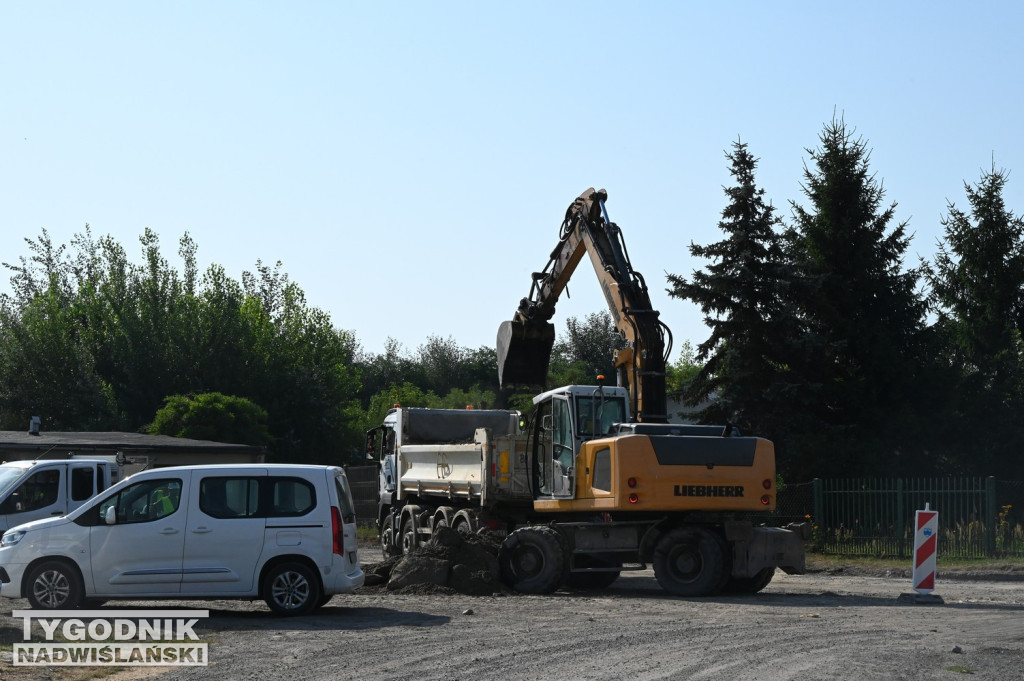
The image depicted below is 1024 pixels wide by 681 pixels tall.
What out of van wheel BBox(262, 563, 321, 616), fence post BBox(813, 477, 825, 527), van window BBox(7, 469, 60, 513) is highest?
van window BBox(7, 469, 60, 513)

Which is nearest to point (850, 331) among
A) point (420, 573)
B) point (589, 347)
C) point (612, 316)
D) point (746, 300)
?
point (746, 300)

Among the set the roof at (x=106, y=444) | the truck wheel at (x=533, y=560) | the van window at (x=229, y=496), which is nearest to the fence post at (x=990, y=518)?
the truck wheel at (x=533, y=560)

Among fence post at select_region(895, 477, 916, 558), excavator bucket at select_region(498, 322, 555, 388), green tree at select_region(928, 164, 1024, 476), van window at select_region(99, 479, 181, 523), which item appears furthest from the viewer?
green tree at select_region(928, 164, 1024, 476)

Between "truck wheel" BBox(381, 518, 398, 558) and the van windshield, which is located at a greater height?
the van windshield

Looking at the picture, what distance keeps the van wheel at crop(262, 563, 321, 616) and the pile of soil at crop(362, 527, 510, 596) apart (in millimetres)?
3576

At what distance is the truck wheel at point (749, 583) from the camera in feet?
59.0

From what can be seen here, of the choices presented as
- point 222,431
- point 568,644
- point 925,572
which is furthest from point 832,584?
point 222,431

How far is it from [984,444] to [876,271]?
558 cm

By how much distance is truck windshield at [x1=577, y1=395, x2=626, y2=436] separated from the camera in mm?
18688

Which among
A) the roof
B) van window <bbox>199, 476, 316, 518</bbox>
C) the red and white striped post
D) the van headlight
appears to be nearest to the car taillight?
van window <bbox>199, 476, 316, 518</bbox>

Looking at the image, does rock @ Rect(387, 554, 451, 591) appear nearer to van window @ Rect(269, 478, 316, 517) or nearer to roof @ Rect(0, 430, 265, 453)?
van window @ Rect(269, 478, 316, 517)

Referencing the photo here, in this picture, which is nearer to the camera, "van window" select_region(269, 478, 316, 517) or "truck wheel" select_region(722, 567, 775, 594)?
"van window" select_region(269, 478, 316, 517)

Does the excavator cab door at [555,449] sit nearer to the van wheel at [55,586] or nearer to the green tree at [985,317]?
the van wheel at [55,586]

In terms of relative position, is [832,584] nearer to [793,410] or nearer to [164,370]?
[793,410]
